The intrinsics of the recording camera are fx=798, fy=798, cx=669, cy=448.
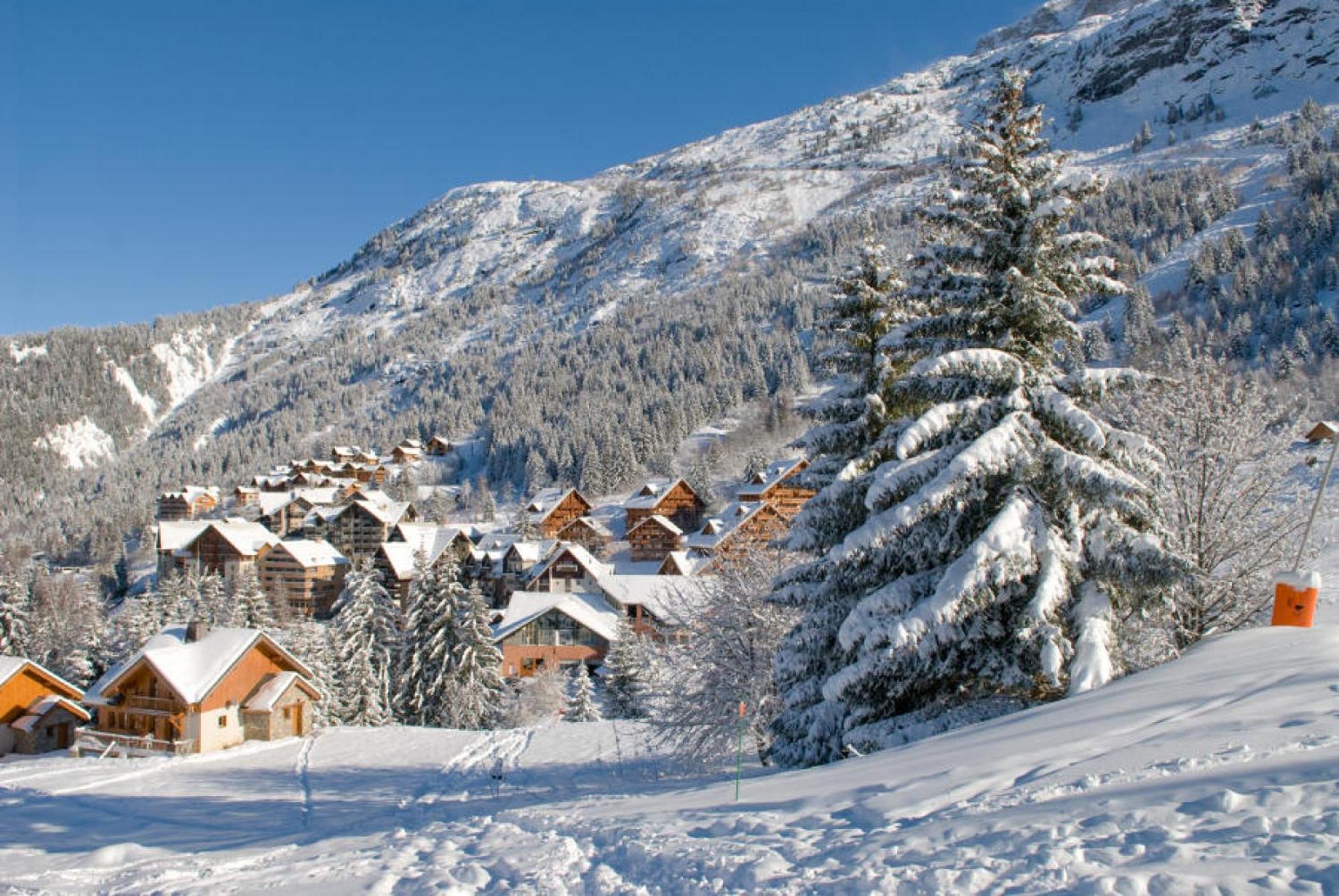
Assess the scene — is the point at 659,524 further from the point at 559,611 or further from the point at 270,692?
the point at 270,692

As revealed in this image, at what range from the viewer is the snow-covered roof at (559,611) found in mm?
51250

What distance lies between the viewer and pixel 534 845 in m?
9.12

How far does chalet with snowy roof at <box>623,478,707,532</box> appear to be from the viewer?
90.4 m

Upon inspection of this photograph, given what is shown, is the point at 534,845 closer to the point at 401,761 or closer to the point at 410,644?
the point at 401,761

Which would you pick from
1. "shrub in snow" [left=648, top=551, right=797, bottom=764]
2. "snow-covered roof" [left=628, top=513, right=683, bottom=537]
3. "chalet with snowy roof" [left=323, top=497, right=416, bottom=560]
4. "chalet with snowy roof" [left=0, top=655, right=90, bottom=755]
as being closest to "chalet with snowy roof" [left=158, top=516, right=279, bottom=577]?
"chalet with snowy roof" [left=323, top=497, right=416, bottom=560]

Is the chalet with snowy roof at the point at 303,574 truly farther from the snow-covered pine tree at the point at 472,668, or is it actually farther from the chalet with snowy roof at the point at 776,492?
the snow-covered pine tree at the point at 472,668

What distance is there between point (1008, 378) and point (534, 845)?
9.37 meters

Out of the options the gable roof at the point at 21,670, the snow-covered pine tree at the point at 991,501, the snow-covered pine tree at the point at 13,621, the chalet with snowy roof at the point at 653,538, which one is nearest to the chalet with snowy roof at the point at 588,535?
the chalet with snowy roof at the point at 653,538

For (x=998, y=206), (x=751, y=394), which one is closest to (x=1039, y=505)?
(x=998, y=206)

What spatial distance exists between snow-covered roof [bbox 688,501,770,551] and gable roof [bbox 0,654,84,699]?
4437cm

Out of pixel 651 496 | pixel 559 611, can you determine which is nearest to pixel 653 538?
pixel 651 496

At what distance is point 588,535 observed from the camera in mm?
89125

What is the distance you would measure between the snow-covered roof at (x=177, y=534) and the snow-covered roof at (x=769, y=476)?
59391 millimetres

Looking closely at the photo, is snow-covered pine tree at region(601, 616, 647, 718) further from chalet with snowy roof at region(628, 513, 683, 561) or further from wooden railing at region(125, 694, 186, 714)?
chalet with snowy roof at region(628, 513, 683, 561)
